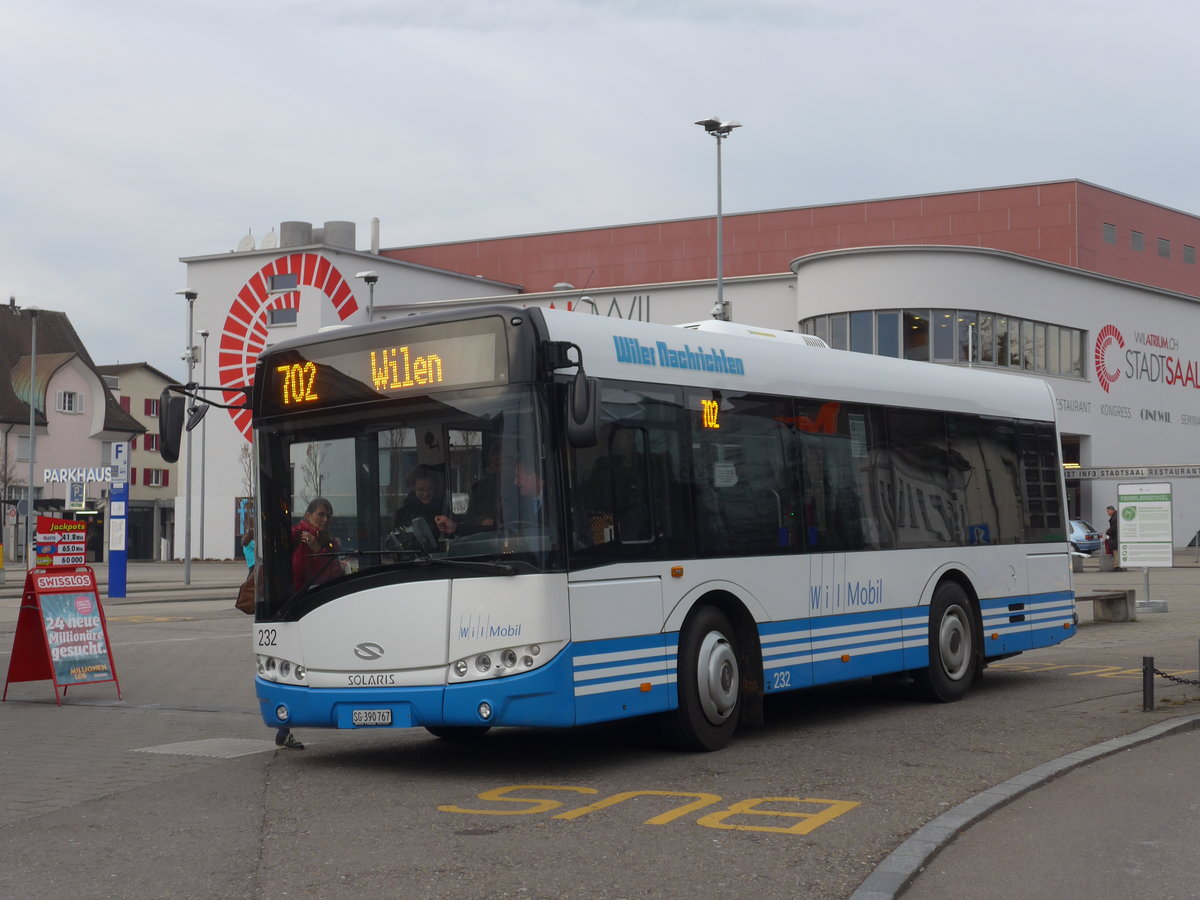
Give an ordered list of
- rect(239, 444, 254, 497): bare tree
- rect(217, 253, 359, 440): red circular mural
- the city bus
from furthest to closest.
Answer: rect(217, 253, 359, 440): red circular mural < rect(239, 444, 254, 497): bare tree < the city bus

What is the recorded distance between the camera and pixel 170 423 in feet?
33.8

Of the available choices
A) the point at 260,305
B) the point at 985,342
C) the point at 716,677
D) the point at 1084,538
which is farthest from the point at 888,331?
the point at 716,677

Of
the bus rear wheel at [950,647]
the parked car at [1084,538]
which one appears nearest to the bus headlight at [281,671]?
the bus rear wheel at [950,647]

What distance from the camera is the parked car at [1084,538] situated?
50.8m

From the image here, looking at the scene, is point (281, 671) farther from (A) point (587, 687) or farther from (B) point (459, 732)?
(A) point (587, 687)

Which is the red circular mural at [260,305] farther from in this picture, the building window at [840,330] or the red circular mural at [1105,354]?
the red circular mural at [1105,354]

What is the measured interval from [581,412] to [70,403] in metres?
78.6

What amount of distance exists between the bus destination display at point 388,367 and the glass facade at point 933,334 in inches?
1546

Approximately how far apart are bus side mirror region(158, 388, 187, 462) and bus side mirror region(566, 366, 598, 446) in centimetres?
289

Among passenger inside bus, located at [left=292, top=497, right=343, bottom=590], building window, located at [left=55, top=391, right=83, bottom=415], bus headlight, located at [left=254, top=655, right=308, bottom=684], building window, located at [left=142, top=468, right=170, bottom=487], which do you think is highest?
building window, located at [left=55, top=391, right=83, bottom=415]

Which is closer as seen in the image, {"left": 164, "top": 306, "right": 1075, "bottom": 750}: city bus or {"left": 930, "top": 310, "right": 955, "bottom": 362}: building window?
{"left": 164, "top": 306, "right": 1075, "bottom": 750}: city bus

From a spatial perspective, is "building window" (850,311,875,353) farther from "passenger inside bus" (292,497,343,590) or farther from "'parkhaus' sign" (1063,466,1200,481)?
"passenger inside bus" (292,497,343,590)

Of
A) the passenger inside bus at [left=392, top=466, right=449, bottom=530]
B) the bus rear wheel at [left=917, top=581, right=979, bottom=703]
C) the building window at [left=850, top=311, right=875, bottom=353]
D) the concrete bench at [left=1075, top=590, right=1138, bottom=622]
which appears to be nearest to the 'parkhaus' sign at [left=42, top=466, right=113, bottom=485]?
the building window at [left=850, top=311, right=875, bottom=353]

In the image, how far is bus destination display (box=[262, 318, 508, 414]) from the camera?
942cm
